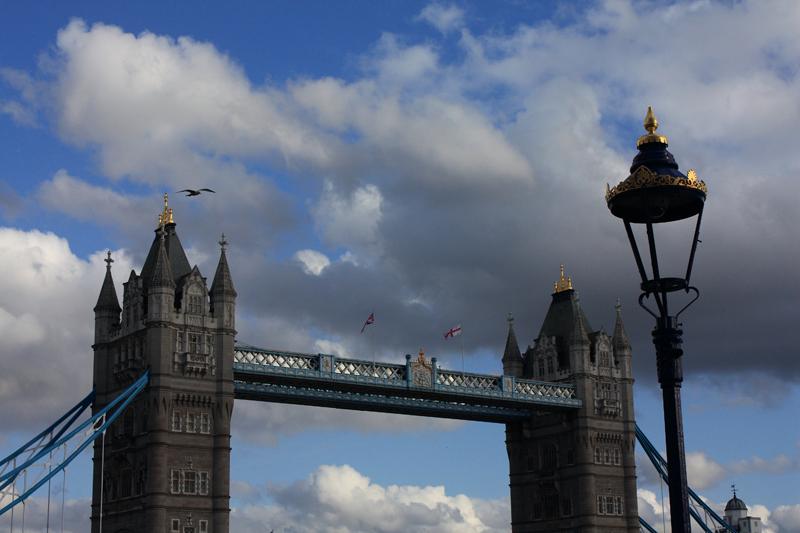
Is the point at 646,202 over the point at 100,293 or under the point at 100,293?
under

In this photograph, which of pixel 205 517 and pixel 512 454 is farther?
pixel 512 454

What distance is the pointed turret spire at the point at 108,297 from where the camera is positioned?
92812mm

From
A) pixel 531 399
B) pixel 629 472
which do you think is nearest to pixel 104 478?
pixel 531 399

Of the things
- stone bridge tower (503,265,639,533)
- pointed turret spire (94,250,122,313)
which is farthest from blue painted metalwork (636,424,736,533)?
pointed turret spire (94,250,122,313)

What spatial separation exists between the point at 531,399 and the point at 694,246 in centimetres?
7142

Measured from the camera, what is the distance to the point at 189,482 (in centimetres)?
8444

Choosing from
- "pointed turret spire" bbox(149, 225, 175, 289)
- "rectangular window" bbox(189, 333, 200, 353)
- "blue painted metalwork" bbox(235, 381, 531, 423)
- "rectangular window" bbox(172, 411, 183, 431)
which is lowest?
"rectangular window" bbox(172, 411, 183, 431)

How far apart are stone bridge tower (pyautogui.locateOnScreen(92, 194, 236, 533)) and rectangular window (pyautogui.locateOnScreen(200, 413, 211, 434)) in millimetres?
68

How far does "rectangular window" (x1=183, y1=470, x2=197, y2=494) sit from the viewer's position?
3317 inches

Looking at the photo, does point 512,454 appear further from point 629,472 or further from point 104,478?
point 104,478

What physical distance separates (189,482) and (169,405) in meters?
5.32

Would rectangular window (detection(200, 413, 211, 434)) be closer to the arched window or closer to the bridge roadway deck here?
the bridge roadway deck

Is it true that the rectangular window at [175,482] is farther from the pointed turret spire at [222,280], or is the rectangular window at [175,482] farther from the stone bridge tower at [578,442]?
the stone bridge tower at [578,442]

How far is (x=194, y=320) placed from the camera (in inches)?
3428
